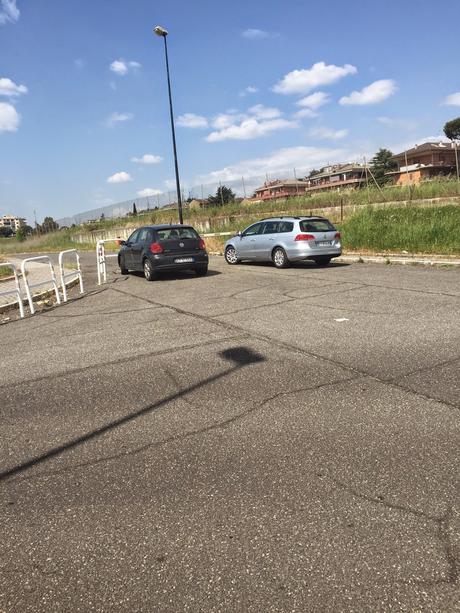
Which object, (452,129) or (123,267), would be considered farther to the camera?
(452,129)

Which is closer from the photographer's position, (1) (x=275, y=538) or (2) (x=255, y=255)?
(1) (x=275, y=538)

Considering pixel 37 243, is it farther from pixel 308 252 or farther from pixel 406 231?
pixel 308 252

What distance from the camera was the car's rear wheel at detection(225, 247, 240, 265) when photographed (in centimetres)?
1695

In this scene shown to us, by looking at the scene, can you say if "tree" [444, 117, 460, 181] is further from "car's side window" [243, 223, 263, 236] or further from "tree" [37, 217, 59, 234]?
"car's side window" [243, 223, 263, 236]

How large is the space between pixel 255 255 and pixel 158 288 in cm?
460

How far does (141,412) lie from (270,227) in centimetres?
1176

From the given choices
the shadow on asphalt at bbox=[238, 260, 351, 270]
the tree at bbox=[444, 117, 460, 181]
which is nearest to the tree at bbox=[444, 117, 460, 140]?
the tree at bbox=[444, 117, 460, 181]

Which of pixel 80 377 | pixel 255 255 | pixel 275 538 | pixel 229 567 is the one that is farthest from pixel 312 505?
pixel 255 255

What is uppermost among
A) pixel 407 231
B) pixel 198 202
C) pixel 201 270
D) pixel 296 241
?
pixel 198 202

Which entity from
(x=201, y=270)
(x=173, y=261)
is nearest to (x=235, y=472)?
(x=173, y=261)

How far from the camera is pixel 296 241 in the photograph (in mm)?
14156

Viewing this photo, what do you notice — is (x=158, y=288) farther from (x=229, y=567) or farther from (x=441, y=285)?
(x=229, y=567)

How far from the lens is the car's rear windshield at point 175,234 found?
13504 millimetres

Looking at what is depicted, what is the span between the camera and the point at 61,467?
326cm
